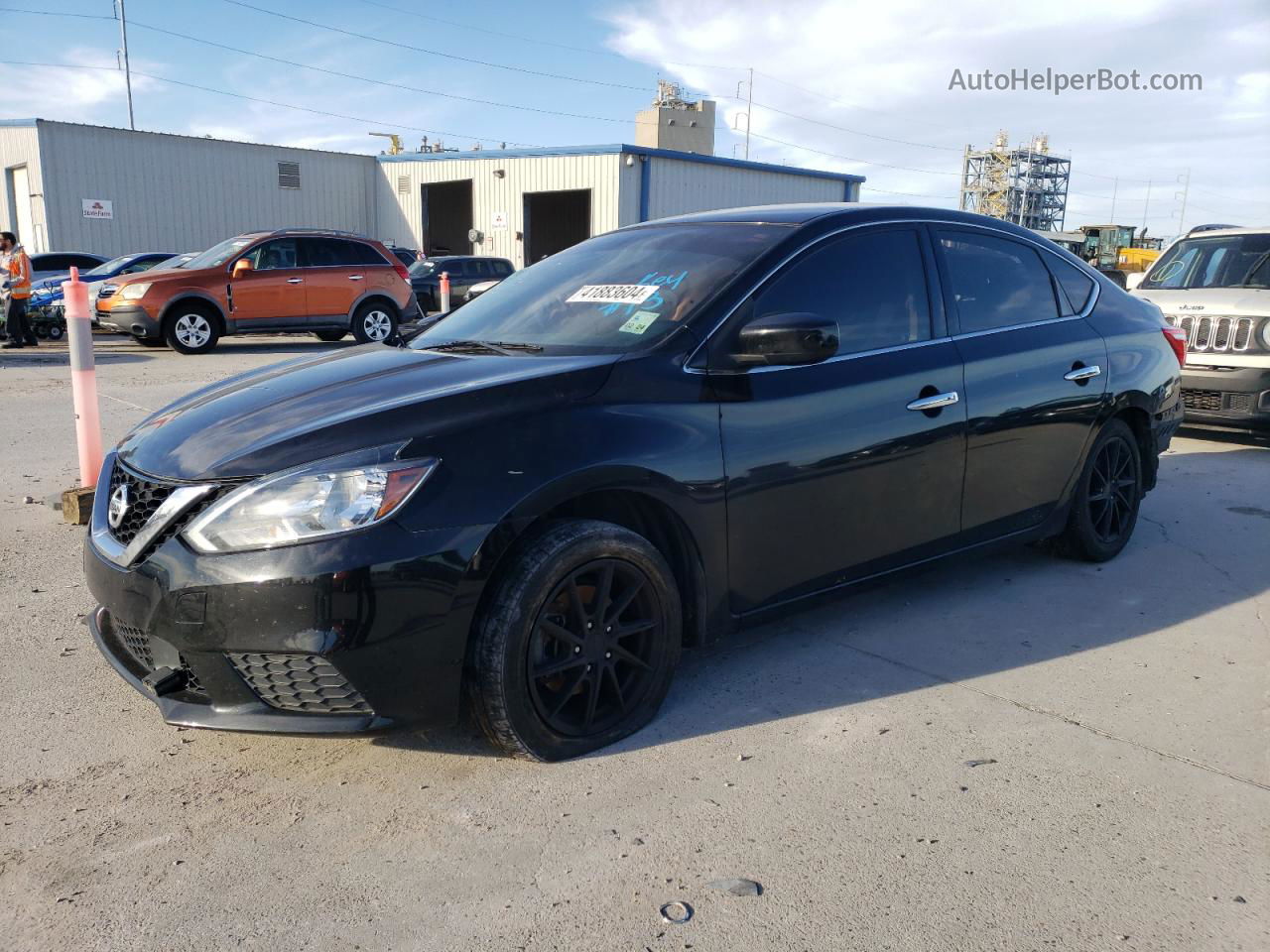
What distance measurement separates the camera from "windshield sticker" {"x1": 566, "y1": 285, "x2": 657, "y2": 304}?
11.9 ft

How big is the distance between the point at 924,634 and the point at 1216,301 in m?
6.25

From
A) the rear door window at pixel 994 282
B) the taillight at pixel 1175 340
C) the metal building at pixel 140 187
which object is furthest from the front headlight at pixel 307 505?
the metal building at pixel 140 187

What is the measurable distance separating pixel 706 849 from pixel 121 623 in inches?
68.8

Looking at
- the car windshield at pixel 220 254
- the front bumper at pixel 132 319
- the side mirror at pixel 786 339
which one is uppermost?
the car windshield at pixel 220 254

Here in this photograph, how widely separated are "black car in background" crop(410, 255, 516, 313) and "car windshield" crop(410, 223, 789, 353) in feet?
57.7

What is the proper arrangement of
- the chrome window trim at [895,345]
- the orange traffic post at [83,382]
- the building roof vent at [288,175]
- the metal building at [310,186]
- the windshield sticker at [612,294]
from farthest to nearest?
the building roof vent at [288,175] → the metal building at [310,186] → the orange traffic post at [83,382] → the windshield sticker at [612,294] → the chrome window trim at [895,345]

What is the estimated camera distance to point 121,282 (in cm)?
1454

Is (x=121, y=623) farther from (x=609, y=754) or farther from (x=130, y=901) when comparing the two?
(x=609, y=754)

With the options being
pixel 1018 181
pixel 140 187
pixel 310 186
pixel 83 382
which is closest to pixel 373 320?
pixel 83 382

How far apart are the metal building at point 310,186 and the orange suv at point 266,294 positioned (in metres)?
12.3

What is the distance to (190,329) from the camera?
576 inches

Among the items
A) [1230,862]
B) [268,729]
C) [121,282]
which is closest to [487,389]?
[268,729]

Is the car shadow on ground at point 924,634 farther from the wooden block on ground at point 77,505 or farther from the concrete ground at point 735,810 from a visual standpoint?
the wooden block on ground at point 77,505

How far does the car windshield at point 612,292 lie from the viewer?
346cm
